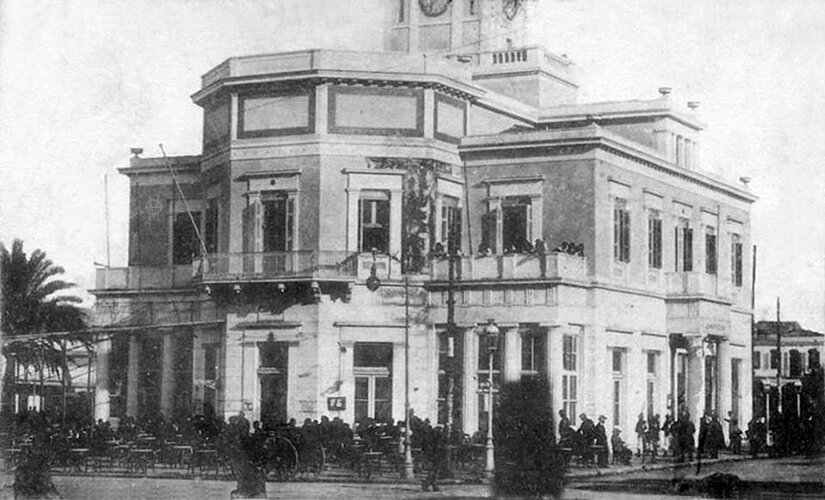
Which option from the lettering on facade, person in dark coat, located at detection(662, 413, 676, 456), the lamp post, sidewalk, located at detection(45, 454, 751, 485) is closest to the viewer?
sidewalk, located at detection(45, 454, 751, 485)

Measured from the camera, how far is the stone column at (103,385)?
4722cm

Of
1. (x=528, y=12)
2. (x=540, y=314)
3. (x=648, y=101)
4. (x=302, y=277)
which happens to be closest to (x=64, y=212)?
(x=302, y=277)

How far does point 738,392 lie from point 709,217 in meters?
7.08

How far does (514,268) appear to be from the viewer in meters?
41.1

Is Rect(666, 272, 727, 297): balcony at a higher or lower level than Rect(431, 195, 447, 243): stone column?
lower

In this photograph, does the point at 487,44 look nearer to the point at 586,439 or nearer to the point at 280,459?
the point at 586,439

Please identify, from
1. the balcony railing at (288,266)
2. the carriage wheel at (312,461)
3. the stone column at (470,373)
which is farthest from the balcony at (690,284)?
the carriage wheel at (312,461)

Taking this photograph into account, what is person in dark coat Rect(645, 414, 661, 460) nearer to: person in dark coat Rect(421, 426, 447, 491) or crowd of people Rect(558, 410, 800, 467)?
crowd of people Rect(558, 410, 800, 467)

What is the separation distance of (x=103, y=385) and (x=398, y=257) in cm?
1223

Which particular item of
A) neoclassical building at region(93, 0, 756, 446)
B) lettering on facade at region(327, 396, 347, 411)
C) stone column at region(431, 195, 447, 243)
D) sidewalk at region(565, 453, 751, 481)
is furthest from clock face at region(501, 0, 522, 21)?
sidewalk at region(565, 453, 751, 481)

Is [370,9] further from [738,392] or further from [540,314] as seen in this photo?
[738,392]

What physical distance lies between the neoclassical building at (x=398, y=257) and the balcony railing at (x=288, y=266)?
0.06 metres

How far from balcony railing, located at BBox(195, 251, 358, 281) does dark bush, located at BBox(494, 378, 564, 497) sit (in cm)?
608

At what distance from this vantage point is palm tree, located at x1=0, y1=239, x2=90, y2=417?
35.5 meters
